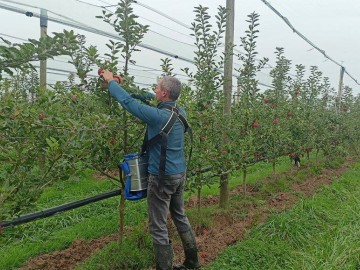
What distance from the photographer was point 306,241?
5.02 metres

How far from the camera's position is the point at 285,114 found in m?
7.81

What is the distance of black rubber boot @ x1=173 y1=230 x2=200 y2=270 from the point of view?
13.0ft

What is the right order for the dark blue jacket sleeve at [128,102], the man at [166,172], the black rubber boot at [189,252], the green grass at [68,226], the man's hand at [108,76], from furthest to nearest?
the green grass at [68,226] < the black rubber boot at [189,252] < the man at [166,172] < the man's hand at [108,76] < the dark blue jacket sleeve at [128,102]

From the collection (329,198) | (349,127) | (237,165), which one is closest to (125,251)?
(237,165)

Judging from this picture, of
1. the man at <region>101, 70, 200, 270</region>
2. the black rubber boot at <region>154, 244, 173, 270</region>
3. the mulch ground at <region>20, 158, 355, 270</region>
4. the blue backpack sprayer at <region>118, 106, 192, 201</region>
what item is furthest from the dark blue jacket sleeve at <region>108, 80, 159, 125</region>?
the mulch ground at <region>20, 158, 355, 270</region>

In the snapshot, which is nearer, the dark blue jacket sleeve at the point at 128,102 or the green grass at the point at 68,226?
the dark blue jacket sleeve at the point at 128,102

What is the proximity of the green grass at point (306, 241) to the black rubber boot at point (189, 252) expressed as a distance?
0.65 ft

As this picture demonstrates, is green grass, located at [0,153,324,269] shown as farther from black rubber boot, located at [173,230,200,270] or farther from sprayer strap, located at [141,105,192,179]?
sprayer strap, located at [141,105,192,179]

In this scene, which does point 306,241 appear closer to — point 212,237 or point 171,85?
point 212,237

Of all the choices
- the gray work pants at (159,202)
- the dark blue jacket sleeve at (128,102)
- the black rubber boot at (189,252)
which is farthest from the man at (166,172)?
the black rubber boot at (189,252)

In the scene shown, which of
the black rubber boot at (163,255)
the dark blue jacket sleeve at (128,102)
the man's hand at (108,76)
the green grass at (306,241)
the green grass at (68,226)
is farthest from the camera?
the green grass at (68,226)

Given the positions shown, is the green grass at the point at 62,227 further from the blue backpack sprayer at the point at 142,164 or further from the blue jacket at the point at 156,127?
the blue jacket at the point at 156,127

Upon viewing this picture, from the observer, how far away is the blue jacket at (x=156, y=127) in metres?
3.23

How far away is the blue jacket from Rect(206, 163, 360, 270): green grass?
128cm
